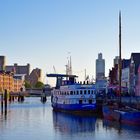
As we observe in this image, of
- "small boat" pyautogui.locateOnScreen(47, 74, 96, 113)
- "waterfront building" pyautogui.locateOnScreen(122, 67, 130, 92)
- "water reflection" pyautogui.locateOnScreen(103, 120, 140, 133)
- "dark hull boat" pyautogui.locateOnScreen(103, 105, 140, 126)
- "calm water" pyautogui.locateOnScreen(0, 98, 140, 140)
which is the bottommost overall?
"calm water" pyautogui.locateOnScreen(0, 98, 140, 140)

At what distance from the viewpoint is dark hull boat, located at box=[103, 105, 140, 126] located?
8031cm

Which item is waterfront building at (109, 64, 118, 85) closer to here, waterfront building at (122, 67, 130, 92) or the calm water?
waterfront building at (122, 67, 130, 92)

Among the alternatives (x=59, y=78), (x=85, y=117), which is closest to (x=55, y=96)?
(x=59, y=78)

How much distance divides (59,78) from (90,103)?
129 feet

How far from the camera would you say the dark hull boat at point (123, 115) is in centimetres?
8031

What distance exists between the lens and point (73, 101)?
4555 inches

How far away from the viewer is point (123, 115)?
279ft

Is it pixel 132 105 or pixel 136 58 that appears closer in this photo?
pixel 132 105

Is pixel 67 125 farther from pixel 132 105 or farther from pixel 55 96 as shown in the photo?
pixel 55 96

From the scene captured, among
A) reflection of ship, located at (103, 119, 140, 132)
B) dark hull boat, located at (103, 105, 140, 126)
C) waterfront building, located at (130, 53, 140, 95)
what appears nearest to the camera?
reflection of ship, located at (103, 119, 140, 132)

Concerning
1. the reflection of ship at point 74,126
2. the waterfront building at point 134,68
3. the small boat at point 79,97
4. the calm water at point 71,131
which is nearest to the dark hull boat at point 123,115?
the calm water at point 71,131

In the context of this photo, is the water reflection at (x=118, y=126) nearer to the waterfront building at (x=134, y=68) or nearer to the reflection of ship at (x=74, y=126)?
the reflection of ship at (x=74, y=126)

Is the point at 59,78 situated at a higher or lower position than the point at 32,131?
higher

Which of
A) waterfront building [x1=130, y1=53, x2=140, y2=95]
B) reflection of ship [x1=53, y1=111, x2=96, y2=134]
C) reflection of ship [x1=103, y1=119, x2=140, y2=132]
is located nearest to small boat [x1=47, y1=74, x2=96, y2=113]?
reflection of ship [x1=53, y1=111, x2=96, y2=134]
